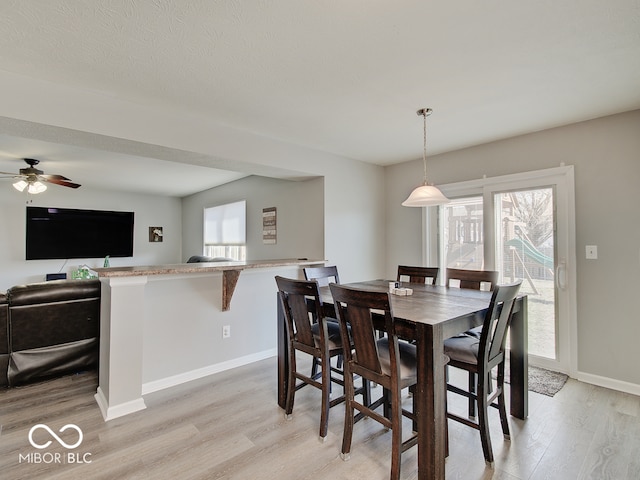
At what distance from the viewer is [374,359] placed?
5.81 feet

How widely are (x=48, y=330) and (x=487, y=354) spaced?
11.6 ft

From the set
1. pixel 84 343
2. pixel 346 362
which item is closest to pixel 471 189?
pixel 346 362

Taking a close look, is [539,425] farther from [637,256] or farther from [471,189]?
[471,189]

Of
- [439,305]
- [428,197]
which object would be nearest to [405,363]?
[439,305]

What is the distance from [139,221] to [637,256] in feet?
25.7

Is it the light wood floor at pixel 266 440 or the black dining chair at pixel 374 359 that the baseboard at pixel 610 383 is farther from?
the black dining chair at pixel 374 359

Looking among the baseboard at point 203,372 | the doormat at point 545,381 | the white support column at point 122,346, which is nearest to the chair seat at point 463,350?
the doormat at point 545,381

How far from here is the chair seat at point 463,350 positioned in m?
1.94

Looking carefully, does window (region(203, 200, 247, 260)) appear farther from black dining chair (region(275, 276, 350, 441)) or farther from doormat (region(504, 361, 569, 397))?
doormat (region(504, 361, 569, 397))

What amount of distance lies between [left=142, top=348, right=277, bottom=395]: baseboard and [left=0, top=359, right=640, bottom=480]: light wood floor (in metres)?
0.09

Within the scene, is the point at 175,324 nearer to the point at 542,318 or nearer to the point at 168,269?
the point at 168,269

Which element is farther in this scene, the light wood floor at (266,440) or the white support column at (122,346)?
the white support column at (122,346)

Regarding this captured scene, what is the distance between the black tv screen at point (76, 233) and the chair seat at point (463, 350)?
678cm

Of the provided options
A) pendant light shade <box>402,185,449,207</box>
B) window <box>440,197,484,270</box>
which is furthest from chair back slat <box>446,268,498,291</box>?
window <box>440,197,484,270</box>
